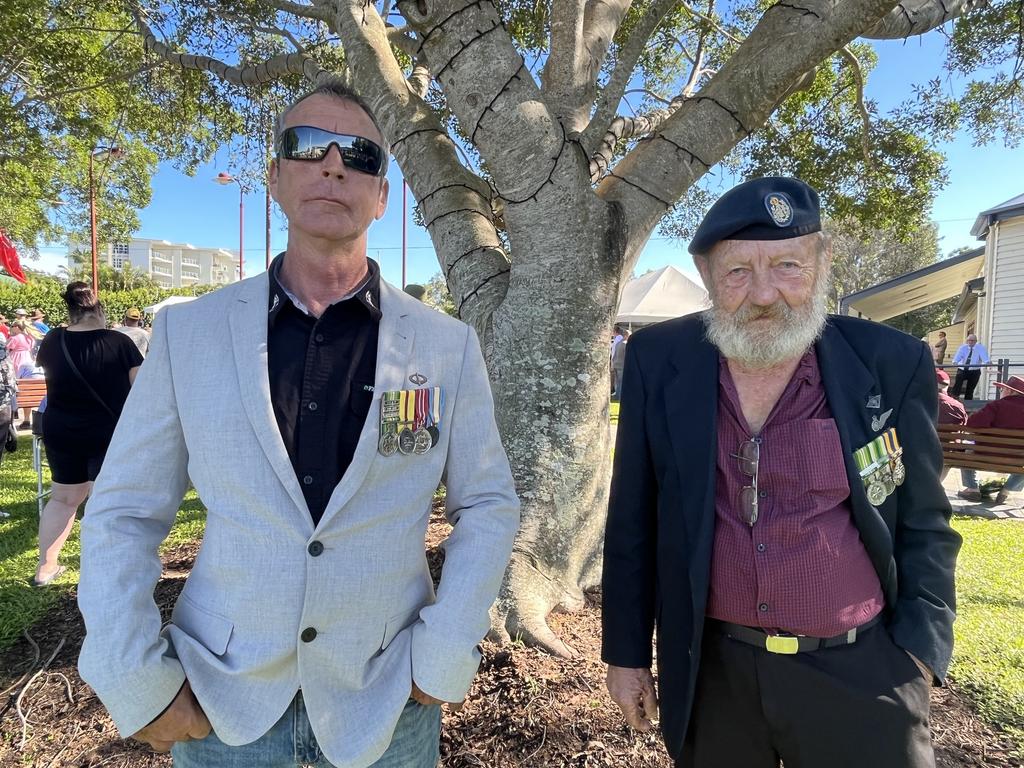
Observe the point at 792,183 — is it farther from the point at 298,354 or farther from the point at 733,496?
the point at 298,354

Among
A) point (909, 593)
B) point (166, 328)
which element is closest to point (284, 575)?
point (166, 328)

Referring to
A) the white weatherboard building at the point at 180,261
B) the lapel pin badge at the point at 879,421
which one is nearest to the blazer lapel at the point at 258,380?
the lapel pin badge at the point at 879,421

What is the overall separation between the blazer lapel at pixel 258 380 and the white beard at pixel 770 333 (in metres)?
1.22

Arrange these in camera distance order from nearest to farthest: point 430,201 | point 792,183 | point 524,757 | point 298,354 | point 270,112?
point 298,354
point 792,183
point 524,757
point 430,201
point 270,112

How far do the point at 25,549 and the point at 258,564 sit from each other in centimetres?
531

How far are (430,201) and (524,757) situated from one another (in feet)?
9.15

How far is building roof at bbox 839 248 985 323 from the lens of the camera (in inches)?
729

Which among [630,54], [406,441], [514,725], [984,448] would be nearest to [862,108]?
[630,54]

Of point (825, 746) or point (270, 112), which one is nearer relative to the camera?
point (825, 746)

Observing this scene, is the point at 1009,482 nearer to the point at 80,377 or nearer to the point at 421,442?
the point at 421,442

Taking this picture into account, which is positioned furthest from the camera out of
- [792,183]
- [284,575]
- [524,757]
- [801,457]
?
[524,757]

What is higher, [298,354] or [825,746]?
[298,354]

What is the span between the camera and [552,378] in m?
3.09

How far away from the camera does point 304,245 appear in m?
1.63
